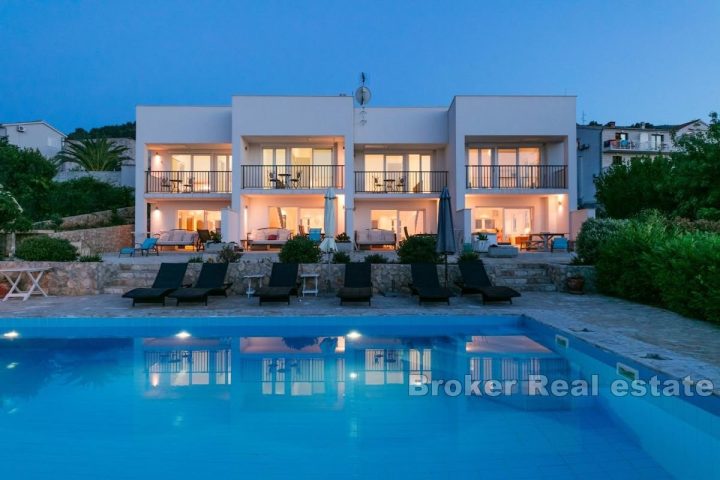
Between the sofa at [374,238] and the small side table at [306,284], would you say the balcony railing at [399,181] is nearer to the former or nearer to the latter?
the sofa at [374,238]

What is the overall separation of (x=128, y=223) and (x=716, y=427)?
2186cm

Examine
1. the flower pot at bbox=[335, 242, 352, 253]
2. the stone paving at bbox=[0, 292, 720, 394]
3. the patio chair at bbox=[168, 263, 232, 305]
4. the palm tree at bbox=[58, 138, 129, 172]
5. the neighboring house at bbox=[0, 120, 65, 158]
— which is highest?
the neighboring house at bbox=[0, 120, 65, 158]

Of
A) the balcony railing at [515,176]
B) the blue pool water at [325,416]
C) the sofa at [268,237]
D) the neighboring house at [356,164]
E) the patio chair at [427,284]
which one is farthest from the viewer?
the balcony railing at [515,176]

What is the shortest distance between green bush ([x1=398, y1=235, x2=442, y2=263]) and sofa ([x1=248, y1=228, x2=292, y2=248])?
6962mm

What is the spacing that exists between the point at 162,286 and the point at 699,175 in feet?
51.3

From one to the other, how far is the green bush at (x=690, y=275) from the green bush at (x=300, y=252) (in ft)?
23.4

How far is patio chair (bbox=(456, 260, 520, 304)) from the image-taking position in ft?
29.1

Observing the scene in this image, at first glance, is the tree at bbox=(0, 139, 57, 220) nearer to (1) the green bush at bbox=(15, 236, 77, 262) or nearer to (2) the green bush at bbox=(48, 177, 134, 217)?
(2) the green bush at bbox=(48, 177, 134, 217)

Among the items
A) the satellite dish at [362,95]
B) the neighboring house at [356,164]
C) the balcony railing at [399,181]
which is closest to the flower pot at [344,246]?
the neighboring house at [356,164]

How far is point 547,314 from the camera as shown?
7.79 m

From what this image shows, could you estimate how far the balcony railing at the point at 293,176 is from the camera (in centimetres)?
1822

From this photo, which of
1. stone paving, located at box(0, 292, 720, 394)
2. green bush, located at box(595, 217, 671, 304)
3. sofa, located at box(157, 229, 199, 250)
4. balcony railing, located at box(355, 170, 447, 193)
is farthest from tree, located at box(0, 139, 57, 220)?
green bush, located at box(595, 217, 671, 304)

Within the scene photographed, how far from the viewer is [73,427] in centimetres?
421

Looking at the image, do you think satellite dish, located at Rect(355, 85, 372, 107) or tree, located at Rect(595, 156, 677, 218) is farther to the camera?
satellite dish, located at Rect(355, 85, 372, 107)
